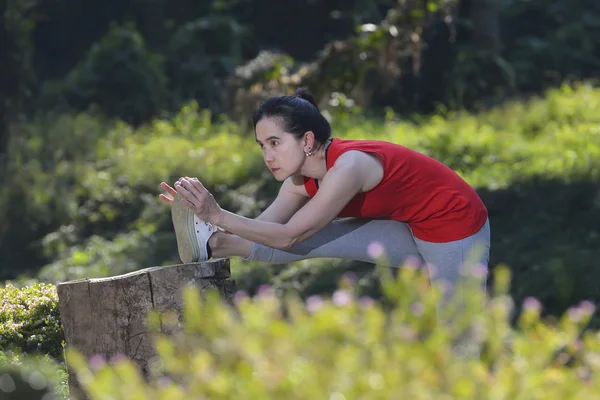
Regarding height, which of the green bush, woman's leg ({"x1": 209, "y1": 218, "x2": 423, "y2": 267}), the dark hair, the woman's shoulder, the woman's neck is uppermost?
the dark hair

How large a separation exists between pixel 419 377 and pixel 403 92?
46.6 feet

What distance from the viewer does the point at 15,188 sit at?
11.4 meters

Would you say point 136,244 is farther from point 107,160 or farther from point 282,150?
point 282,150

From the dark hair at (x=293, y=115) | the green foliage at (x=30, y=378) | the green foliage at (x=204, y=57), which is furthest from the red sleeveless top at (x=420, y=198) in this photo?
the green foliage at (x=204, y=57)

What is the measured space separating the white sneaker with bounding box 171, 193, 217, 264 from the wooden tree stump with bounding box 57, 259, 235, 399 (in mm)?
153

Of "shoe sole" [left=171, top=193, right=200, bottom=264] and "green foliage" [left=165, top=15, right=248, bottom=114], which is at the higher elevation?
"green foliage" [left=165, top=15, right=248, bottom=114]

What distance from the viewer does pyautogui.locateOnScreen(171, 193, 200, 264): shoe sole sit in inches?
→ 181

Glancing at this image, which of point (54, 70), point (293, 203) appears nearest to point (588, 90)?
point (293, 203)

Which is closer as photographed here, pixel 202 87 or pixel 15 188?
pixel 15 188

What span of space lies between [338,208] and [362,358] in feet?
6.08

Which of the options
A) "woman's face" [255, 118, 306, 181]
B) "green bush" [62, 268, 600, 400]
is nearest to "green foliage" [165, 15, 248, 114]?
"woman's face" [255, 118, 306, 181]

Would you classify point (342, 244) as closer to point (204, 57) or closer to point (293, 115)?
point (293, 115)

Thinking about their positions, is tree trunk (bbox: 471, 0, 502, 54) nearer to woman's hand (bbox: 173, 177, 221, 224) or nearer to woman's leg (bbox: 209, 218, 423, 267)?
woman's leg (bbox: 209, 218, 423, 267)

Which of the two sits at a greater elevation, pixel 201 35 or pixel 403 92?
pixel 201 35
